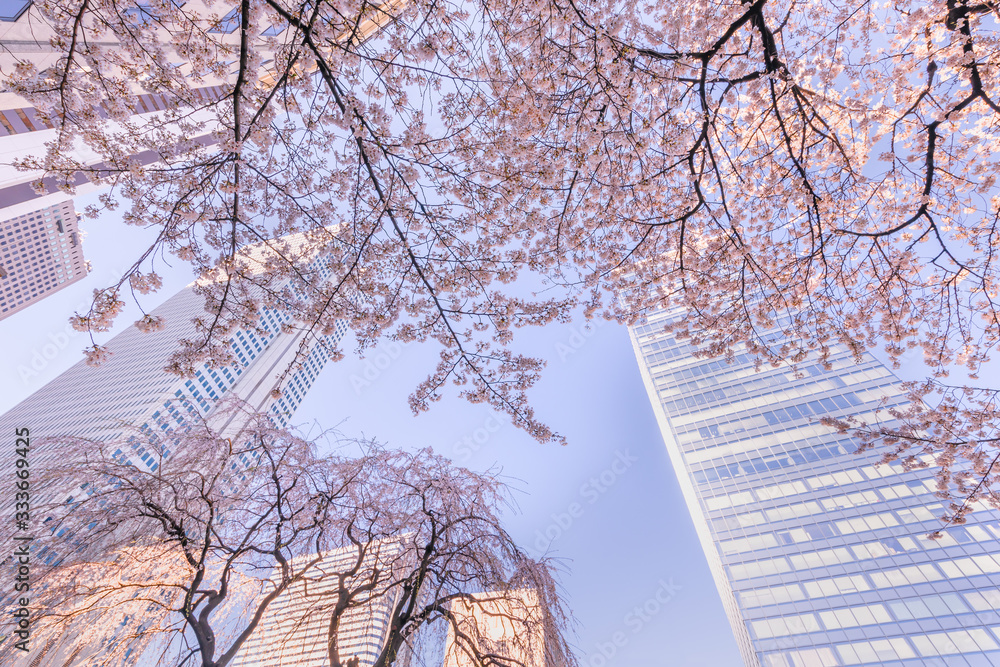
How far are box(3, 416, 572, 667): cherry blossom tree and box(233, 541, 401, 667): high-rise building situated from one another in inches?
1.8

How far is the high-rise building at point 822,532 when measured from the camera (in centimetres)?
2603

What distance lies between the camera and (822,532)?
104ft

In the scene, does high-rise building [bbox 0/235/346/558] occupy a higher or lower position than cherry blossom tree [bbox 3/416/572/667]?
lower

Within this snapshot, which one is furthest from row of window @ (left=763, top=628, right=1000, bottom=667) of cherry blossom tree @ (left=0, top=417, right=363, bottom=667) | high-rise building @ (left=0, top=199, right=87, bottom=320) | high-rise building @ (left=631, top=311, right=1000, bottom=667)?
high-rise building @ (left=0, top=199, right=87, bottom=320)

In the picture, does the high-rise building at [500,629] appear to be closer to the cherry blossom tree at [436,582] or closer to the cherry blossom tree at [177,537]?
the cherry blossom tree at [436,582]

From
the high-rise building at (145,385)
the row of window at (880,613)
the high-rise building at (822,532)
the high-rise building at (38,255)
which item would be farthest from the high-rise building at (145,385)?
the row of window at (880,613)

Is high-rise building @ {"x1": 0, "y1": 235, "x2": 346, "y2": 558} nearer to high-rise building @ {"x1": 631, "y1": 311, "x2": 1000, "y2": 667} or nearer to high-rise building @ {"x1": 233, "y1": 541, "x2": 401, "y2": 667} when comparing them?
high-rise building @ {"x1": 233, "y1": 541, "x2": 401, "y2": 667}

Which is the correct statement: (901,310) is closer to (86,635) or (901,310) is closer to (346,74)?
(346,74)

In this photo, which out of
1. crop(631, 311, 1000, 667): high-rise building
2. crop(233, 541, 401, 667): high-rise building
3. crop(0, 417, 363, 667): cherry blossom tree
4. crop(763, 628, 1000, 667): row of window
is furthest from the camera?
crop(631, 311, 1000, 667): high-rise building

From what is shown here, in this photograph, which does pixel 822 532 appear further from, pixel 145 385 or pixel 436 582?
pixel 145 385

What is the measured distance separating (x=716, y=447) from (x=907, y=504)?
1429 cm

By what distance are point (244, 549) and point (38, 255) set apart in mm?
120377

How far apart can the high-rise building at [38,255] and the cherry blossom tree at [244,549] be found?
339ft

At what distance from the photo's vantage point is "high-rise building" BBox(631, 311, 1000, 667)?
26.0 metres
